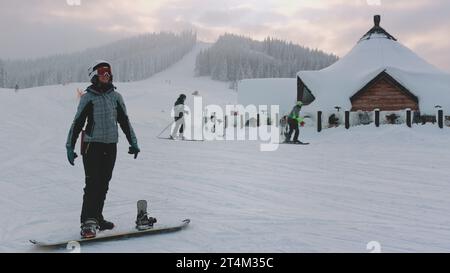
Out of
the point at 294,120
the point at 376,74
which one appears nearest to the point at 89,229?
the point at 294,120

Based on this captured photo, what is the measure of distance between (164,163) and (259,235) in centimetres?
643

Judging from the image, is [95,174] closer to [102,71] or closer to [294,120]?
[102,71]

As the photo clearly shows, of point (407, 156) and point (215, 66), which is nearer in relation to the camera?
point (407, 156)

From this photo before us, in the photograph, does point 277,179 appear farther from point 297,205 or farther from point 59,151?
point 59,151

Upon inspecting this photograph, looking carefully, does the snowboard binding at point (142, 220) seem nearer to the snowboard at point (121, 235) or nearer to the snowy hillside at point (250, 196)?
the snowboard at point (121, 235)

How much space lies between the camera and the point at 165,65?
164 m

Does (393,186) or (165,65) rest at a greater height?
(165,65)

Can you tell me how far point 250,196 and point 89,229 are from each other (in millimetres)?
2903

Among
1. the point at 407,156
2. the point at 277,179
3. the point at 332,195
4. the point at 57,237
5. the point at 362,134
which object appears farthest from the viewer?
the point at 362,134

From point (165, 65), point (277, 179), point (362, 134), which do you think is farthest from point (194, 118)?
point (165, 65)

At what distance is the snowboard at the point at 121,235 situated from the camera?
4320 millimetres

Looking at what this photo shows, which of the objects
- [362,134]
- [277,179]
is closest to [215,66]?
[362,134]

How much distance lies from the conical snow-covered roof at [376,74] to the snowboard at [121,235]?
2066 cm
